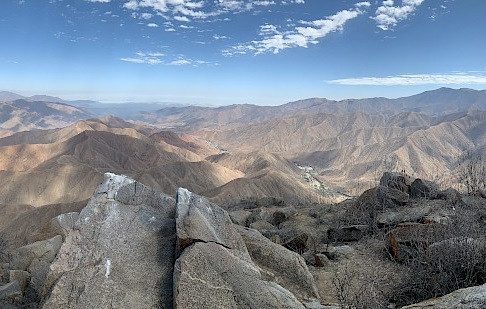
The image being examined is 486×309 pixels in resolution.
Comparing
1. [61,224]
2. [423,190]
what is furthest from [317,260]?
[423,190]

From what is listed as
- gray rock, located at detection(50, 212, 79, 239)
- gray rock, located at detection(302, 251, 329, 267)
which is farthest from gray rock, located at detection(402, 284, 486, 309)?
gray rock, located at detection(50, 212, 79, 239)

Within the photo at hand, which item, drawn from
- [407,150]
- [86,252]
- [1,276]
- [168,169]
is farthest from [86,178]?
[407,150]

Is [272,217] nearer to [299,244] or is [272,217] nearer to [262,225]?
[262,225]

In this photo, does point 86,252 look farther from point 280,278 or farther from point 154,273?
point 280,278

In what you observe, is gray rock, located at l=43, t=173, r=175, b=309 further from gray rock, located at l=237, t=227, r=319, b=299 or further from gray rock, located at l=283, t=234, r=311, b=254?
gray rock, located at l=283, t=234, r=311, b=254

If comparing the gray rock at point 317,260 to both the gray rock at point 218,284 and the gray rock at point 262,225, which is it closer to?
the gray rock at point 218,284


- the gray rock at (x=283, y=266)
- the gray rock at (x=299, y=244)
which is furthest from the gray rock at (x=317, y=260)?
the gray rock at (x=283, y=266)

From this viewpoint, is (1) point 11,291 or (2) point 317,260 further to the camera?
(2) point 317,260
